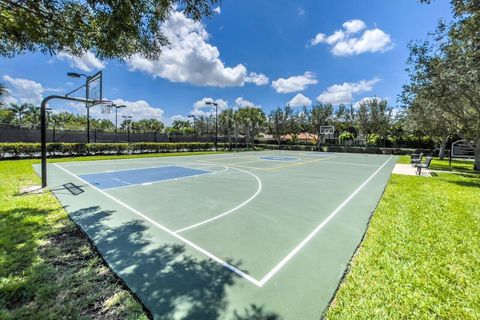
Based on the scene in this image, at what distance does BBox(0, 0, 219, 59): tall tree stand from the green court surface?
369 centimetres

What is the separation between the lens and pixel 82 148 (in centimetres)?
2072

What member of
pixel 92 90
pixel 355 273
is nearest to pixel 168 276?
pixel 355 273

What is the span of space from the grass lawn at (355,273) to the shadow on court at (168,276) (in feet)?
0.62

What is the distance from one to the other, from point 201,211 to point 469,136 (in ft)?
63.3

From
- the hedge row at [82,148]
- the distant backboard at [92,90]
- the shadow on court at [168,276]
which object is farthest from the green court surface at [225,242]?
the hedge row at [82,148]

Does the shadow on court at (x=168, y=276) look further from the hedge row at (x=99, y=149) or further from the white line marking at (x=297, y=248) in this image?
the hedge row at (x=99, y=149)

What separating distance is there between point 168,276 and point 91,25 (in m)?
4.64

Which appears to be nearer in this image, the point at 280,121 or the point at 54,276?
the point at 54,276

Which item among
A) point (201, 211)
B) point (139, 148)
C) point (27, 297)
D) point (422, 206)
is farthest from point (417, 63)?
point (139, 148)

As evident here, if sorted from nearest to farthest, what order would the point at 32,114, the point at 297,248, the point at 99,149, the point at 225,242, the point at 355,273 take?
the point at 355,273 < the point at 297,248 < the point at 225,242 < the point at 99,149 < the point at 32,114

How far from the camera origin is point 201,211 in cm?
594

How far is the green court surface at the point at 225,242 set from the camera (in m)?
2.72

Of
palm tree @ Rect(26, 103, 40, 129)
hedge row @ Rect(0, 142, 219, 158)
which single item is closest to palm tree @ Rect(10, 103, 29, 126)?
palm tree @ Rect(26, 103, 40, 129)

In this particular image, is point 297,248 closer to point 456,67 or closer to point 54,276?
point 54,276
